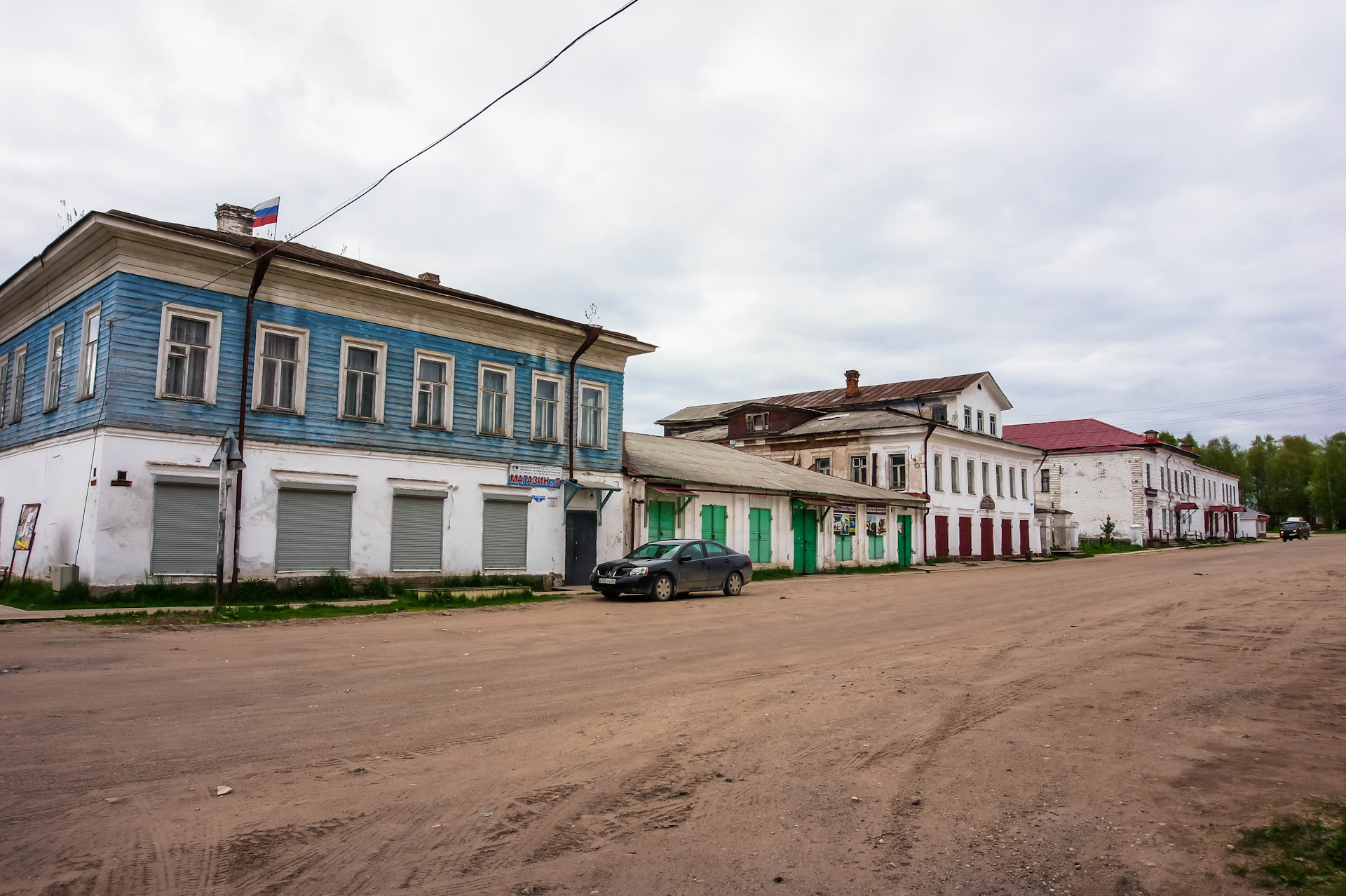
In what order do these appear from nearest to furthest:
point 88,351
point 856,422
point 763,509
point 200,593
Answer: point 200,593, point 88,351, point 763,509, point 856,422

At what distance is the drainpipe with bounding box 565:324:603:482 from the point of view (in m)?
23.6

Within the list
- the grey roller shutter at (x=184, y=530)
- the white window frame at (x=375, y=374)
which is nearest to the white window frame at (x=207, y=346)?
the grey roller shutter at (x=184, y=530)

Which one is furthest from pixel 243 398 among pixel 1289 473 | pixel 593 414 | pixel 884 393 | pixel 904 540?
pixel 1289 473

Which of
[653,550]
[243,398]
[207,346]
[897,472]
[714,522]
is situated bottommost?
[653,550]

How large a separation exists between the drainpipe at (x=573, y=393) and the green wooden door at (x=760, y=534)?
855 cm

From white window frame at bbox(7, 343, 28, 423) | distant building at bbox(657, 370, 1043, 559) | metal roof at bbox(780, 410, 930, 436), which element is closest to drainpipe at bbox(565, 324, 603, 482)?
white window frame at bbox(7, 343, 28, 423)

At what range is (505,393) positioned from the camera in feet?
74.0

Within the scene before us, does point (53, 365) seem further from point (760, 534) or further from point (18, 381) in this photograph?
point (760, 534)

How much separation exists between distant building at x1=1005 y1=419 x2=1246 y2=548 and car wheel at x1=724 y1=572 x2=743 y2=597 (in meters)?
43.6

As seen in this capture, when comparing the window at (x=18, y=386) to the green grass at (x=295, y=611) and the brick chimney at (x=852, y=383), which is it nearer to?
the green grass at (x=295, y=611)

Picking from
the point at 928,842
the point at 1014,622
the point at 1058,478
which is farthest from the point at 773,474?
the point at 1058,478

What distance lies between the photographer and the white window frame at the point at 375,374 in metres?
19.3

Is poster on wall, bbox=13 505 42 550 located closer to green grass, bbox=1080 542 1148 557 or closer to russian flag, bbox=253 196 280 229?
russian flag, bbox=253 196 280 229

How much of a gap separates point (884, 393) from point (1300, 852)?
46.4 meters
